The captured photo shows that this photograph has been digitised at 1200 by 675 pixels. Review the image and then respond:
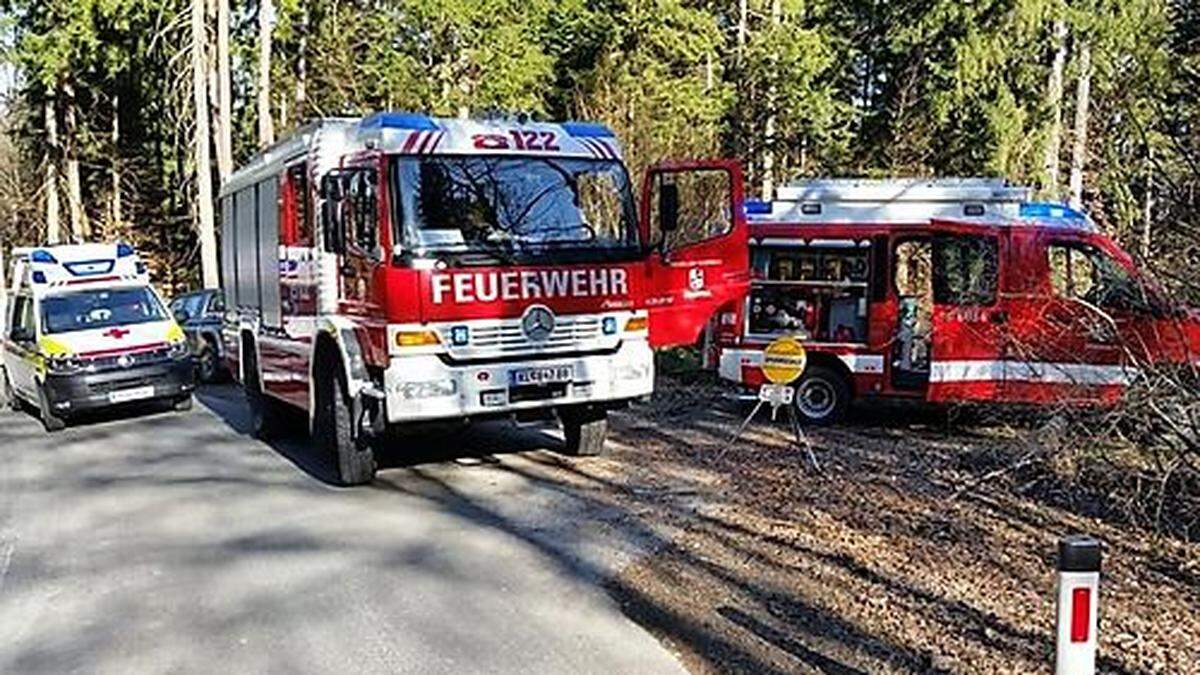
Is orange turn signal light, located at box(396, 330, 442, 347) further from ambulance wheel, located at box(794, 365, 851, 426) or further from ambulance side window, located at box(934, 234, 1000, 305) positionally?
ambulance side window, located at box(934, 234, 1000, 305)

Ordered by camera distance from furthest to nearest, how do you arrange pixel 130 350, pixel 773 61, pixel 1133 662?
pixel 773 61 → pixel 130 350 → pixel 1133 662

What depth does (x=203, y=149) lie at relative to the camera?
26.0 metres

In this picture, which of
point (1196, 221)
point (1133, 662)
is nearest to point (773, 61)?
point (1196, 221)

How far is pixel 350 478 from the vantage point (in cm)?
1005

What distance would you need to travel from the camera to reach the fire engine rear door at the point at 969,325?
1158 centimetres

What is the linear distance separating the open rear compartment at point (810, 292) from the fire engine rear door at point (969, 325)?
101cm

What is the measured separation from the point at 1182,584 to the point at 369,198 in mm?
6457

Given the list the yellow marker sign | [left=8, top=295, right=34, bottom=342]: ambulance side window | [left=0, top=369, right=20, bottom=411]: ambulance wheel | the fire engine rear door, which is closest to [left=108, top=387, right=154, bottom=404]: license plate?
[left=8, top=295, right=34, bottom=342]: ambulance side window

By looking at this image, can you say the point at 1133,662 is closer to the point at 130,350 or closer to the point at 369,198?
the point at 369,198

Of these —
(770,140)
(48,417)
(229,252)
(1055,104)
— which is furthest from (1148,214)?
(770,140)

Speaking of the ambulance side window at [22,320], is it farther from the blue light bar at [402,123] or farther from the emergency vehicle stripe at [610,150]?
the emergency vehicle stripe at [610,150]

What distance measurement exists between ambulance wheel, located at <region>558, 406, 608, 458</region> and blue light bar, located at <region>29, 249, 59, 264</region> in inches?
355

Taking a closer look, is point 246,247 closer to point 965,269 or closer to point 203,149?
point 965,269

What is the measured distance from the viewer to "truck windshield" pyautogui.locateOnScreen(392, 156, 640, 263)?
9.38 metres
